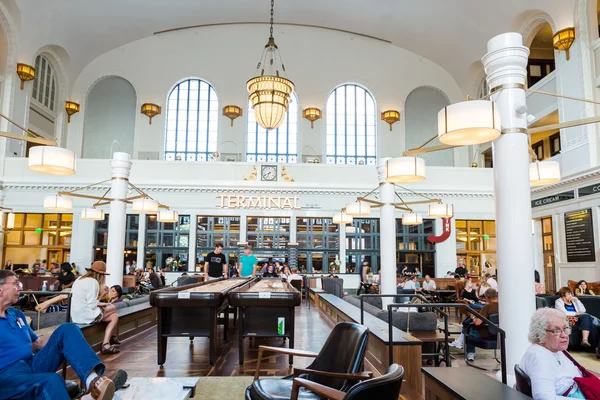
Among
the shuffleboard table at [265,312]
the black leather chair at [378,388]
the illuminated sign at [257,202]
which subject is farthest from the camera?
the illuminated sign at [257,202]

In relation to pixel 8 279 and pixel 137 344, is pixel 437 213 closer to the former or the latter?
pixel 137 344

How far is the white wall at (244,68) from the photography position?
17.6 metres

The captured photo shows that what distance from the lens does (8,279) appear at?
2789mm

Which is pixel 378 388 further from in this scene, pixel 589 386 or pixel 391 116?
pixel 391 116

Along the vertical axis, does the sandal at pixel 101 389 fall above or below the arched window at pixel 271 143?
below

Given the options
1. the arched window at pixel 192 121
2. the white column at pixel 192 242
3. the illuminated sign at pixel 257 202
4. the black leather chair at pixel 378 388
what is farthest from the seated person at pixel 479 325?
the arched window at pixel 192 121

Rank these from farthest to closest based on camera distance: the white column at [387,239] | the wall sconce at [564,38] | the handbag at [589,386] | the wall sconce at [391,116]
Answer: the wall sconce at [391,116] < the wall sconce at [564,38] < the white column at [387,239] < the handbag at [589,386]

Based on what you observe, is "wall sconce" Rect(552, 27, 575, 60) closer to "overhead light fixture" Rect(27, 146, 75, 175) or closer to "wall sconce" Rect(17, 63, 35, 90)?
"overhead light fixture" Rect(27, 146, 75, 175)

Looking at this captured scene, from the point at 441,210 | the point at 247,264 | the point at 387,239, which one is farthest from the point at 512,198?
the point at 441,210

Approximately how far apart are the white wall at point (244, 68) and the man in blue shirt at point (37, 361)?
48.8 ft

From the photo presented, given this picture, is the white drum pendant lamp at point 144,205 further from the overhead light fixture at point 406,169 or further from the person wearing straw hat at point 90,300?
the overhead light fixture at point 406,169

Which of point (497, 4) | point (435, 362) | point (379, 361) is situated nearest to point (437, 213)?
point (435, 362)

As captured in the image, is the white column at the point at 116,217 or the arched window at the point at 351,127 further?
the arched window at the point at 351,127

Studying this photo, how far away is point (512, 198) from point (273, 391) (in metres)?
2.40
